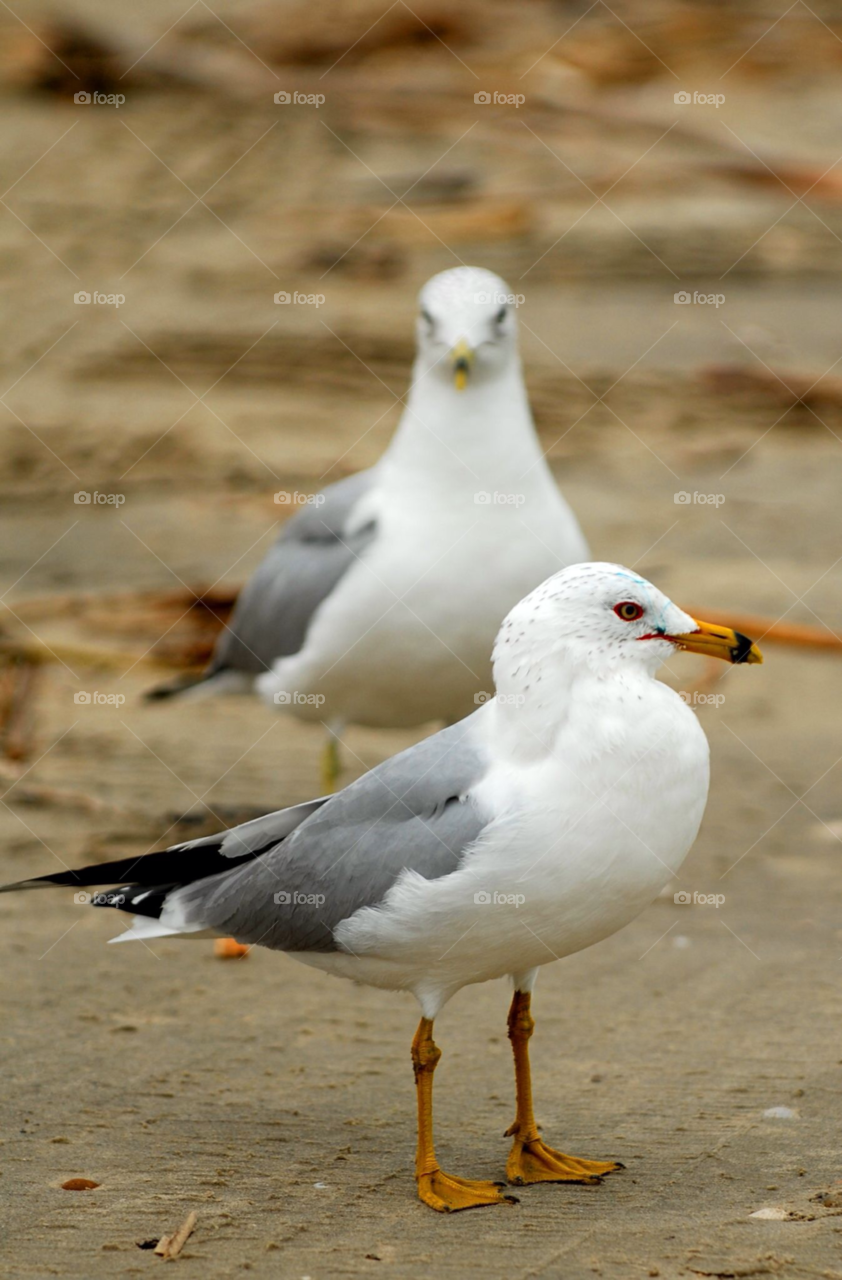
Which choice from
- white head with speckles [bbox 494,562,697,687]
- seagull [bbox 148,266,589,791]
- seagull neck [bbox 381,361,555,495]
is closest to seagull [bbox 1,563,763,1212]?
white head with speckles [bbox 494,562,697,687]

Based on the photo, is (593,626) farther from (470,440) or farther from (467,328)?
(467,328)

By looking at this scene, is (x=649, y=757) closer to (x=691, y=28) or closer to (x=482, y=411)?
(x=482, y=411)

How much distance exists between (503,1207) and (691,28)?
53.8ft

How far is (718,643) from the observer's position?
405cm

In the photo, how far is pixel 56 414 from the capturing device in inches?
479

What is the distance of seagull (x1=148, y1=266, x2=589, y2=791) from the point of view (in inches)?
232

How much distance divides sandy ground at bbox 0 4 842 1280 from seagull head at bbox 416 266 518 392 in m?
1.90

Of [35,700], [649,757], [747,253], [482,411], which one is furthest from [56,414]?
[649,757]

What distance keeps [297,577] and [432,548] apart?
2.51ft

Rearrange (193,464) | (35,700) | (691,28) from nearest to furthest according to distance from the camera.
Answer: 1. (35,700)
2. (193,464)
3. (691,28)

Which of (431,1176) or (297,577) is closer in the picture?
(431,1176)

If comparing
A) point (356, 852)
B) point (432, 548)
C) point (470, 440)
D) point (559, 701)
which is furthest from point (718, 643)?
point (470, 440)

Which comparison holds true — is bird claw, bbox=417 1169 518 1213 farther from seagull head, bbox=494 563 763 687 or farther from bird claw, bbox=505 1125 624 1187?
seagull head, bbox=494 563 763 687

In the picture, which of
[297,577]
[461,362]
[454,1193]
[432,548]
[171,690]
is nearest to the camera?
[454,1193]
